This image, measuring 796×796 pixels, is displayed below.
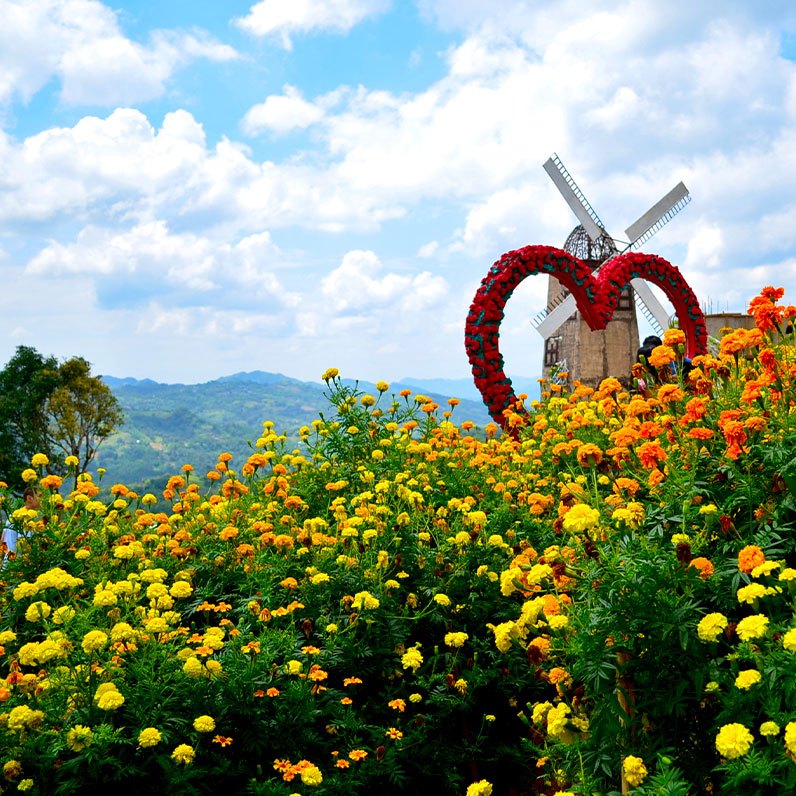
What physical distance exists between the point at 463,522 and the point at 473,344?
4.98 m

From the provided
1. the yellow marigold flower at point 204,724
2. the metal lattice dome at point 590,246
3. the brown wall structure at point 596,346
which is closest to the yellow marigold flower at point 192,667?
the yellow marigold flower at point 204,724

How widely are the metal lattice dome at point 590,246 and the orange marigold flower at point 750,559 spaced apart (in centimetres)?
2179

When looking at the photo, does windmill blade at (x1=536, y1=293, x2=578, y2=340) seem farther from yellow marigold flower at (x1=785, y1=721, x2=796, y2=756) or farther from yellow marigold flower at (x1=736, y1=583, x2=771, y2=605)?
yellow marigold flower at (x1=785, y1=721, x2=796, y2=756)

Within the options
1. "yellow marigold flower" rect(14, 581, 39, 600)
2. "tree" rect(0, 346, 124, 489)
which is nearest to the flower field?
"yellow marigold flower" rect(14, 581, 39, 600)

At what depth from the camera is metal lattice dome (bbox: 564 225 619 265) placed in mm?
24031

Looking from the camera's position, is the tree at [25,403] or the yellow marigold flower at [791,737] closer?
the yellow marigold flower at [791,737]

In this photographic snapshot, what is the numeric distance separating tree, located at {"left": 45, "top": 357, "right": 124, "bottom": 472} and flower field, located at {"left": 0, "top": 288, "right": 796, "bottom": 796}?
102 ft

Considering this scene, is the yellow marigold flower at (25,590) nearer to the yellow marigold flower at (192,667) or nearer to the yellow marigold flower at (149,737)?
the yellow marigold flower at (192,667)

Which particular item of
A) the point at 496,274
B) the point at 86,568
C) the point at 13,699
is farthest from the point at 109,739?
the point at 496,274

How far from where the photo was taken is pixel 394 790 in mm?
3947

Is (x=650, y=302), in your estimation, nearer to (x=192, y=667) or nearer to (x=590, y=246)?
(x=590, y=246)

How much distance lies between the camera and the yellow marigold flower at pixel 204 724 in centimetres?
300

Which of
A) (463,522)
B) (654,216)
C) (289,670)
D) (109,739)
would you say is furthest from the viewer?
(654,216)

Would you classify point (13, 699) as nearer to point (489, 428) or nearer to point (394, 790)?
point (394, 790)
